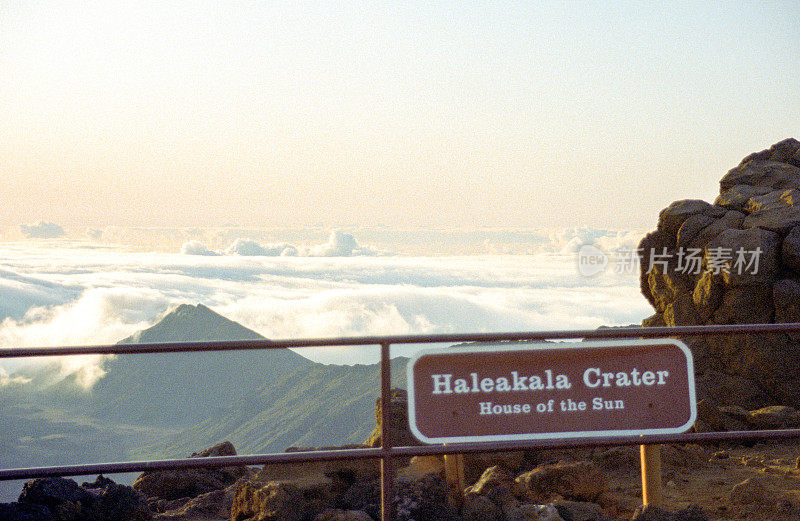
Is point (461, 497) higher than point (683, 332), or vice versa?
point (683, 332)

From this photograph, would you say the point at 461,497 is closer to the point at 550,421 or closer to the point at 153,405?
the point at 550,421

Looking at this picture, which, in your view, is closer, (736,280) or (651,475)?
(651,475)

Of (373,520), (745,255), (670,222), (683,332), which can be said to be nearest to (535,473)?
(373,520)

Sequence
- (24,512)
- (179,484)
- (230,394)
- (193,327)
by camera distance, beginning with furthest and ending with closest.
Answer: (193,327)
(230,394)
(179,484)
(24,512)

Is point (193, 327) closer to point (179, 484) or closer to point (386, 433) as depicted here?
point (179, 484)

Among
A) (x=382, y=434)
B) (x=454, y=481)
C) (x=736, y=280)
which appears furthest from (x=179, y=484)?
(x=736, y=280)

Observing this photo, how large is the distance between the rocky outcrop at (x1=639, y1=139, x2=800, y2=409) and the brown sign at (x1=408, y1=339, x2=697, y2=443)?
9595mm

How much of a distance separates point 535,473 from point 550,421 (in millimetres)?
1944

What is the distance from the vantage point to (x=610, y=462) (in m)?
9.38

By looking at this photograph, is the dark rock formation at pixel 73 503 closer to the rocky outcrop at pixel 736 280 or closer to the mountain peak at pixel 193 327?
the rocky outcrop at pixel 736 280

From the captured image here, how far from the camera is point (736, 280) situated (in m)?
14.1

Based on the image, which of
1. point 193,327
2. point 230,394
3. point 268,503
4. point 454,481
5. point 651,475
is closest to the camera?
point 651,475

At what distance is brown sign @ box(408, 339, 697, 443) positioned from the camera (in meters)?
4.98

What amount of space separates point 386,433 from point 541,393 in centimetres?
106
